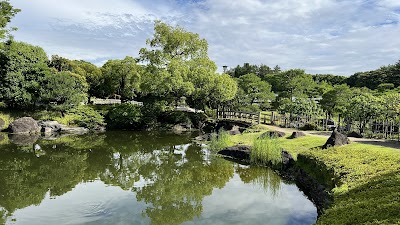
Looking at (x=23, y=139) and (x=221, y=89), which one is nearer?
(x=23, y=139)

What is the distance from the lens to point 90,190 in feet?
42.4

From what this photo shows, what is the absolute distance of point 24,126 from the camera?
2864 centimetres

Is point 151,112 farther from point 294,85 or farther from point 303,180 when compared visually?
point 303,180

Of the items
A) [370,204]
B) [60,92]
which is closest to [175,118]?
[60,92]

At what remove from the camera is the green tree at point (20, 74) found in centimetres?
2910

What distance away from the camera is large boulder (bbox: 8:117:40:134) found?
28.4m

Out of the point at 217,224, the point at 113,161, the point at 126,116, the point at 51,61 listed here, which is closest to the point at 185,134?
the point at 126,116

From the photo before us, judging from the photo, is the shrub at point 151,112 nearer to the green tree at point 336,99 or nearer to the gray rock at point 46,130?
the gray rock at point 46,130

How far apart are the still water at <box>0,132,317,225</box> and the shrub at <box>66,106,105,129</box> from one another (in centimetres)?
1018

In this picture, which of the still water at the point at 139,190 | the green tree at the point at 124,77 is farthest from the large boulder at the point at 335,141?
the green tree at the point at 124,77

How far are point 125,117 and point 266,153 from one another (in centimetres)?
→ 1933

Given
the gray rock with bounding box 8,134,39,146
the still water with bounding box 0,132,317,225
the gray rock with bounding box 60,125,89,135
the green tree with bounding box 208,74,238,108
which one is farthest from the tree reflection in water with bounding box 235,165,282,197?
the gray rock with bounding box 60,125,89,135

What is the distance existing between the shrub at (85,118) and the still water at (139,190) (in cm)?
1018

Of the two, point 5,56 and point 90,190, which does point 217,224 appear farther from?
point 5,56
